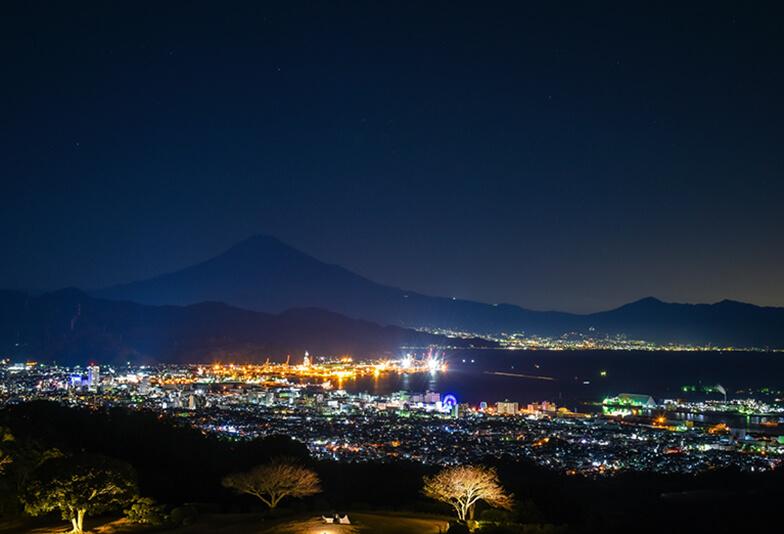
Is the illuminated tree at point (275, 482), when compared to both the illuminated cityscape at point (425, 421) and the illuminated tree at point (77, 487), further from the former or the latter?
the illuminated cityscape at point (425, 421)

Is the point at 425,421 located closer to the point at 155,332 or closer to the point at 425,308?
the point at 155,332

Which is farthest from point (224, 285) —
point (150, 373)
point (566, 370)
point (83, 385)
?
point (83, 385)

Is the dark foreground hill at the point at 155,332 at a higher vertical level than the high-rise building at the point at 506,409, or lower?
higher

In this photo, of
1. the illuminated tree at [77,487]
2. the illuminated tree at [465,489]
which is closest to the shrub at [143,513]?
the illuminated tree at [77,487]

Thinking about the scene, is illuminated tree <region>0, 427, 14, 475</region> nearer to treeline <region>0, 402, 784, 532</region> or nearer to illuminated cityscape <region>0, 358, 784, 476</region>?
treeline <region>0, 402, 784, 532</region>

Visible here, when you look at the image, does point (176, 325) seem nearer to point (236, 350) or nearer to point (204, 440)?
point (236, 350)

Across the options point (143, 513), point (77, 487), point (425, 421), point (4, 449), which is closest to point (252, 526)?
point (143, 513)
